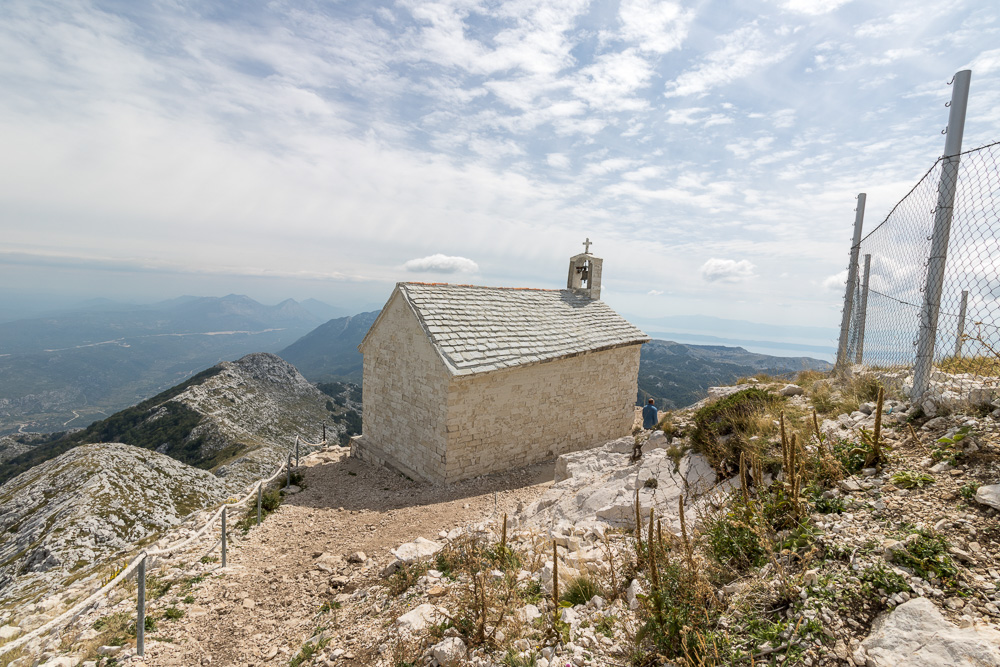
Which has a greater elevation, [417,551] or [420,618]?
[420,618]

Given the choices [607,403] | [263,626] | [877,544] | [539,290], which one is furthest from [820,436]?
[539,290]

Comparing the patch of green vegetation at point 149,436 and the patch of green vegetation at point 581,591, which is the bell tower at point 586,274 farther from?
the patch of green vegetation at point 149,436

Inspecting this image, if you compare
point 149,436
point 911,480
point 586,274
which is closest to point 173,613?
point 911,480

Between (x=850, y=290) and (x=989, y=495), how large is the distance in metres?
7.03

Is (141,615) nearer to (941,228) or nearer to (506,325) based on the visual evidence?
(506,325)

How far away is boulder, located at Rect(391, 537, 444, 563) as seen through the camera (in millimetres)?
6578

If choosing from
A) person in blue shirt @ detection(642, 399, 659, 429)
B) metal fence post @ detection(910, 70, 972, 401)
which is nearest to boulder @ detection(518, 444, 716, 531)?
metal fence post @ detection(910, 70, 972, 401)

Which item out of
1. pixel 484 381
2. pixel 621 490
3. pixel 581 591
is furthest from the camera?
pixel 484 381

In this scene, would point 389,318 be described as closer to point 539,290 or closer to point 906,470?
point 539,290

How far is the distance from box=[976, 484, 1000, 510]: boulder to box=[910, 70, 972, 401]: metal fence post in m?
1.89

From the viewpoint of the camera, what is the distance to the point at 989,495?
3.34 metres

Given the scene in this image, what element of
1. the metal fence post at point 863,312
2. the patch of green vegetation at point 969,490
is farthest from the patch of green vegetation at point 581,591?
the metal fence post at point 863,312

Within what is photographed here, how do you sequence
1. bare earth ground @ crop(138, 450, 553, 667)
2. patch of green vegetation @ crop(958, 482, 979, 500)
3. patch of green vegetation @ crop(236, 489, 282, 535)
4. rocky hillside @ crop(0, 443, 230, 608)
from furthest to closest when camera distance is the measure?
rocky hillside @ crop(0, 443, 230, 608) → patch of green vegetation @ crop(236, 489, 282, 535) → bare earth ground @ crop(138, 450, 553, 667) → patch of green vegetation @ crop(958, 482, 979, 500)

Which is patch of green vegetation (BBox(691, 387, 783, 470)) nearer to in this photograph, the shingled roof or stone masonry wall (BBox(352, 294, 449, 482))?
the shingled roof
